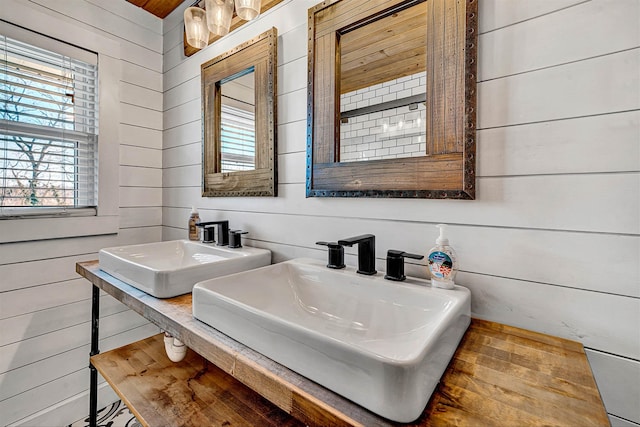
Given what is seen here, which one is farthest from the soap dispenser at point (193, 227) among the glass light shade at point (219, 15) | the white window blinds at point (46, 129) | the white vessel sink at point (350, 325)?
the glass light shade at point (219, 15)

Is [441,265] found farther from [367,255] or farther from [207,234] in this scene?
[207,234]

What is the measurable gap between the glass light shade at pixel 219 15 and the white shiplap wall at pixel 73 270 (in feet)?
2.71

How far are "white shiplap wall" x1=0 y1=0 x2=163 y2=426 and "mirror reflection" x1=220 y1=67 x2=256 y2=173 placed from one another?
657mm

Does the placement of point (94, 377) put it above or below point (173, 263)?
below

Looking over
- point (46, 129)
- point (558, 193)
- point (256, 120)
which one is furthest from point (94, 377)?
point (558, 193)

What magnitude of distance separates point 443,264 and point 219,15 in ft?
4.35

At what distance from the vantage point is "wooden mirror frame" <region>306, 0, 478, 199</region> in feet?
2.72

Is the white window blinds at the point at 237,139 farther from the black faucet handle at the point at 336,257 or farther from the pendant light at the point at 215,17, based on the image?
the black faucet handle at the point at 336,257

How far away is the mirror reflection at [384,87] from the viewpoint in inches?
36.8

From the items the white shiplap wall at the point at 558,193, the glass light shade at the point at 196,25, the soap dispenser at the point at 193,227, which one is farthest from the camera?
the soap dispenser at the point at 193,227

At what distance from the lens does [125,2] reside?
5.83 feet

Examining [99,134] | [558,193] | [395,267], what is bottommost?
[395,267]

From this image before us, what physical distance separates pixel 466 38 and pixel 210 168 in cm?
Result: 127

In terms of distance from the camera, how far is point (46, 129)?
152cm
